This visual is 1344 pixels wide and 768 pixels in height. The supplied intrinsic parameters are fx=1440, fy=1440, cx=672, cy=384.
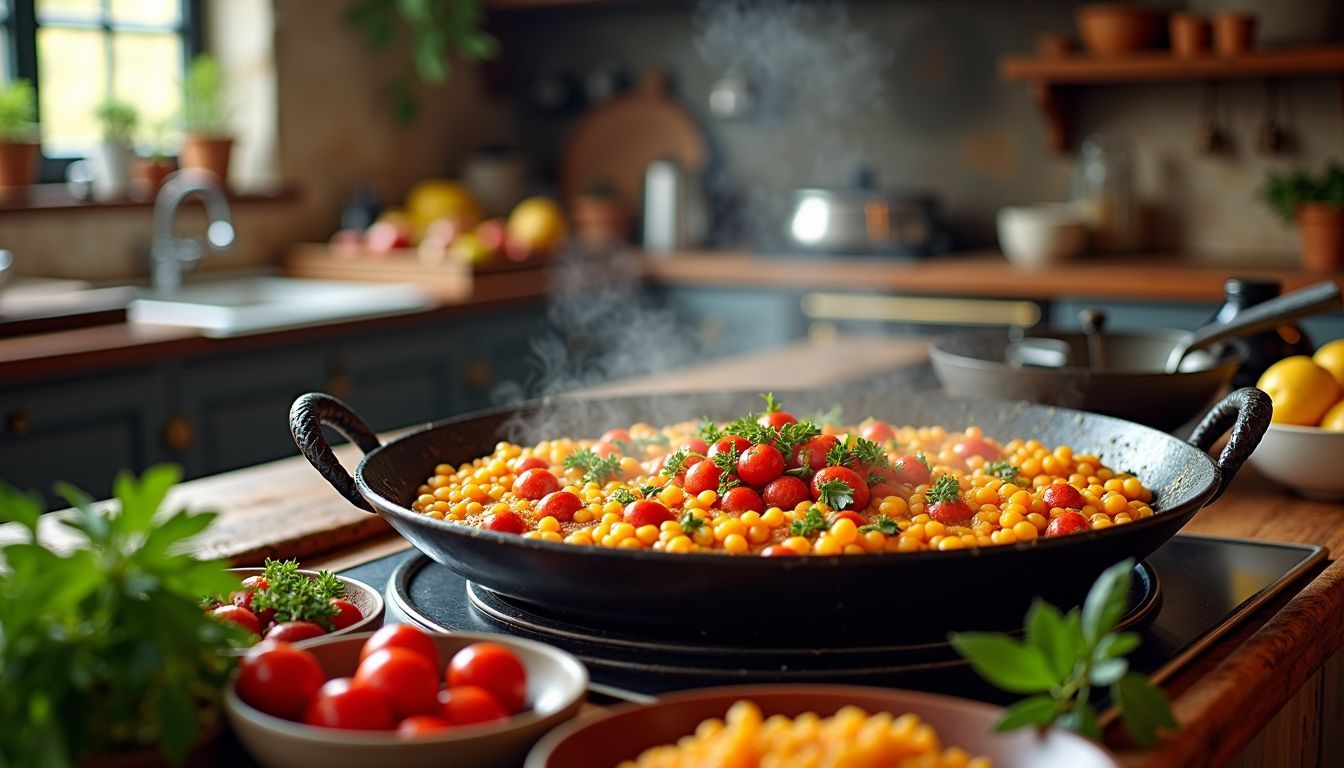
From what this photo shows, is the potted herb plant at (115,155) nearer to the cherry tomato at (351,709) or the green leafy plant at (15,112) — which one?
the green leafy plant at (15,112)

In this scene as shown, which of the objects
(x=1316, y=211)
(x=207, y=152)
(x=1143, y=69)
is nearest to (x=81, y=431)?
(x=207, y=152)

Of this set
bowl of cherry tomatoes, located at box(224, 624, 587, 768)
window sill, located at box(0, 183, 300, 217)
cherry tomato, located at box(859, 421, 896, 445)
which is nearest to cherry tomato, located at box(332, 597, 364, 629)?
bowl of cherry tomatoes, located at box(224, 624, 587, 768)

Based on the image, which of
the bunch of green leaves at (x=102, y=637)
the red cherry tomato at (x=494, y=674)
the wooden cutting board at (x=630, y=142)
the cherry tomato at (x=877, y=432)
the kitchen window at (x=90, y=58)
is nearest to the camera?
the bunch of green leaves at (x=102, y=637)

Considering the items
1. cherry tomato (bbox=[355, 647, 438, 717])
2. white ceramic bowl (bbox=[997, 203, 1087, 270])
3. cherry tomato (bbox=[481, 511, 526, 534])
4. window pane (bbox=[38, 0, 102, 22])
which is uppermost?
window pane (bbox=[38, 0, 102, 22])

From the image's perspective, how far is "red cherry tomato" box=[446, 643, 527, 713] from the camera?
98 cm

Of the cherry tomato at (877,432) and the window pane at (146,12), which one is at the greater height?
the window pane at (146,12)

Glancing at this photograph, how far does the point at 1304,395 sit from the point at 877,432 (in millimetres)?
563

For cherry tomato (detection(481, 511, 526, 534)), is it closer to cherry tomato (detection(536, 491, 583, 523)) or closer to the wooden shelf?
cherry tomato (detection(536, 491, 583, 523))

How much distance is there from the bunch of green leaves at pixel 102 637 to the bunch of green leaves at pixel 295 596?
9.6 inches

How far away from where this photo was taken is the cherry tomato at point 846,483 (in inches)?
51.4

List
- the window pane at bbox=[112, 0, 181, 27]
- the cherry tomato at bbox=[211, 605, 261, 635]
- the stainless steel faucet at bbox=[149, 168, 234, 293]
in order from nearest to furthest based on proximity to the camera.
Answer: the cherry tomato at bbox=[211, 605, 261, 635] < the stainless steel faucet at bbox=[149, 168, 234, 293] < the window pane at bbox=[112, 0, 181, 27]

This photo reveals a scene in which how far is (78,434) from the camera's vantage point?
3.11 m

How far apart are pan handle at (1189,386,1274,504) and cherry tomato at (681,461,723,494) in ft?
1.46

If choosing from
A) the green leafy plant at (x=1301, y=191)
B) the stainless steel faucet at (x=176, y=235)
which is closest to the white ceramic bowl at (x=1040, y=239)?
the green leafy plant at (x=1301, y=191)
